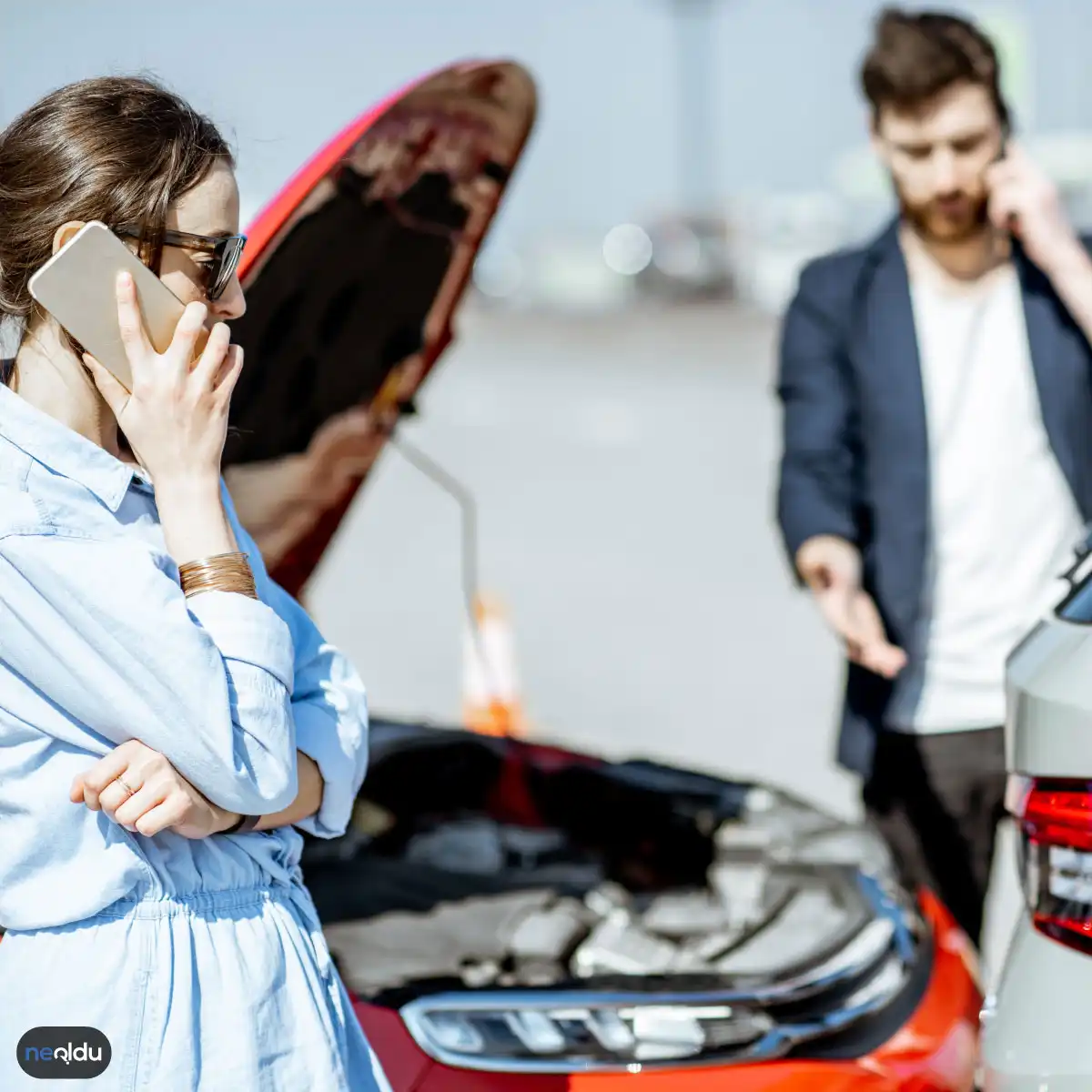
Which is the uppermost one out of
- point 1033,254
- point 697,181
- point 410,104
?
point 410,104

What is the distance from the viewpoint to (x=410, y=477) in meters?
13.2

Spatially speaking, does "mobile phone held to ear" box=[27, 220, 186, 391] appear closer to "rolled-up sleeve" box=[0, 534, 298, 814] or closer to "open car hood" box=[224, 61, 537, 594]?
"rolled-up sleeve" box=[0, 534, 298, 814]

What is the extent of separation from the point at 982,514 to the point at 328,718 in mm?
1756

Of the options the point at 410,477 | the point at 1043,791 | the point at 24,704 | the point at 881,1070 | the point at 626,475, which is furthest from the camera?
the point at 410,477

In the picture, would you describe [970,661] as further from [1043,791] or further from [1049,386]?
[1043,791]

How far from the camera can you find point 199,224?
1.58 m

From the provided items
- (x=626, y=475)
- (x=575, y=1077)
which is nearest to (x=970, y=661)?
(x=575, y=1077)

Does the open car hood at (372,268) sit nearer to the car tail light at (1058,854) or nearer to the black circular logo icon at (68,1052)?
the black circular logo icon at (68,1052)

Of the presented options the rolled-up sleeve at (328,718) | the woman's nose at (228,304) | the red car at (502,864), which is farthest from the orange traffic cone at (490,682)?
the woman's nose at (228,304)

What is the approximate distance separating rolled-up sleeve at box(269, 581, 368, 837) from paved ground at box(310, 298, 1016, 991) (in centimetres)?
300

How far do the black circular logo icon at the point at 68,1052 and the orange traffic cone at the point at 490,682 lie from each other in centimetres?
203

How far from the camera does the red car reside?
218 centimetres

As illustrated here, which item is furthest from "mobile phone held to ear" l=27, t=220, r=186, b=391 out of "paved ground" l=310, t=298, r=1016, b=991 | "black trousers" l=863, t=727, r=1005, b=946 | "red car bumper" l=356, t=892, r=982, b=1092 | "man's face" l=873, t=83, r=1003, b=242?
"paved ground" l=310, t=298, r=1016, b=991

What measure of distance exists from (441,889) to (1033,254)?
1726 mm
